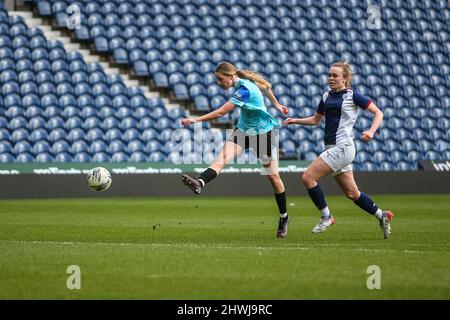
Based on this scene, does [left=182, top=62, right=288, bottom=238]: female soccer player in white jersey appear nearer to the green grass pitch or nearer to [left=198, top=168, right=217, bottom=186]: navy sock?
[left=198, top=168, right=217, bottom=186]: navy sock

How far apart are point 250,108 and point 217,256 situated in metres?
3.07

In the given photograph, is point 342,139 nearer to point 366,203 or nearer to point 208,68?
point 366,203

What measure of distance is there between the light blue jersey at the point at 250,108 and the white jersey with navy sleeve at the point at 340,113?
0.80 meters

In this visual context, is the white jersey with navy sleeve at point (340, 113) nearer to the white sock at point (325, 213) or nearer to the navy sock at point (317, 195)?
the navy sock at point (317, 195)

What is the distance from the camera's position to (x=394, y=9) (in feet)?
113

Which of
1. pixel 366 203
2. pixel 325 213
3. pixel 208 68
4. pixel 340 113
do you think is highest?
pixel 208 68

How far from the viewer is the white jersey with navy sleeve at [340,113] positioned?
11.7 m

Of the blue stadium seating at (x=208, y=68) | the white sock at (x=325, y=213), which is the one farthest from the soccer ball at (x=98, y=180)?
the blue stadium seating at (x=208, y=68)

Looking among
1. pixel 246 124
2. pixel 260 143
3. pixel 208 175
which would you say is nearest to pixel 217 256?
pixel 208 175

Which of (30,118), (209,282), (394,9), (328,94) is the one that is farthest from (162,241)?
(394,9)

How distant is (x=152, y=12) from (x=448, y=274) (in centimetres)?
2364

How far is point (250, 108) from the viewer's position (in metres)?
11.8

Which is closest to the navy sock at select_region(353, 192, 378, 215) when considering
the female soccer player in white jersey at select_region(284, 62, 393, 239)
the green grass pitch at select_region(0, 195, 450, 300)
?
the female soccer player in white jersey at select_region(284, 62, 393, 239)
